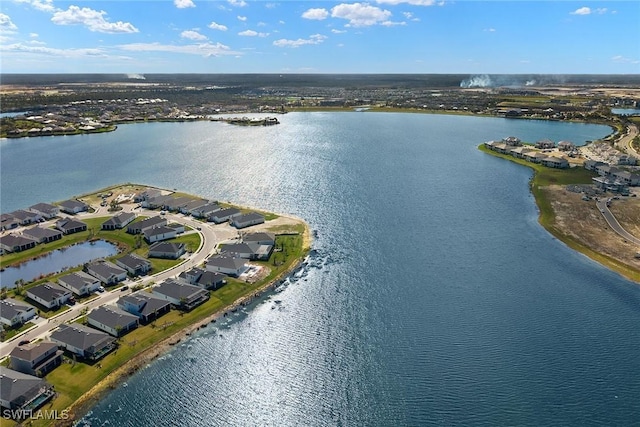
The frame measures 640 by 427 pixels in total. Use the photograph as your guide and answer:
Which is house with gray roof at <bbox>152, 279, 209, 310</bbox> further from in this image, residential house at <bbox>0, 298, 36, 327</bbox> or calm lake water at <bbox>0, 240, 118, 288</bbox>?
calm lake water at <bbox>0, 240, 118, 288</bbox>

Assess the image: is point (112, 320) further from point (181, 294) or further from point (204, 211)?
point (204, 211)

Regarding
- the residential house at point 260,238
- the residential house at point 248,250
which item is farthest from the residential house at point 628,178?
the residential house at point 248,250

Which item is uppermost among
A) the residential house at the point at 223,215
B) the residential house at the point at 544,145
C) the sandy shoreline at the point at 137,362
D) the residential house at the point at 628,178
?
the residential house at the point at 544,145

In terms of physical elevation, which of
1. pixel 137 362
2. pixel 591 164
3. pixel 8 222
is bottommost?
pixel 137 362

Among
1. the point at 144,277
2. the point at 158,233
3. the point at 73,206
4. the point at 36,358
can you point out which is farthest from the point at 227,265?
the point at 73,206

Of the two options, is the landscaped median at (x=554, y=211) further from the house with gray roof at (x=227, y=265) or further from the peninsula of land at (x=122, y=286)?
the house with gray roof at (x=227, y=265)

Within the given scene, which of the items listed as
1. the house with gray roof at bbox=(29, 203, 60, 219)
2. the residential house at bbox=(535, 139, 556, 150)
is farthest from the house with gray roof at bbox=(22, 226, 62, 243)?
the residential house at bbox=(535, 139, 556, 150)
